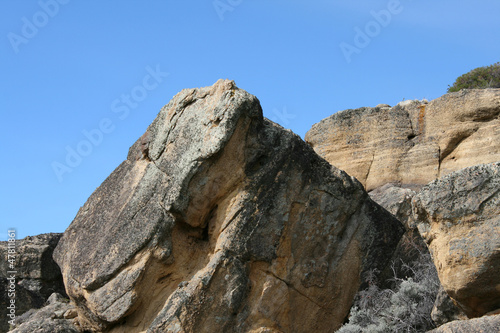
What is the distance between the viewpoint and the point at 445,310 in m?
8.78

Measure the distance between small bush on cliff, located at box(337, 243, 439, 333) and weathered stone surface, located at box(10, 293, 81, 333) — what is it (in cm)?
469

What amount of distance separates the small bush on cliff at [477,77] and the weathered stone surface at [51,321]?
20.3 m

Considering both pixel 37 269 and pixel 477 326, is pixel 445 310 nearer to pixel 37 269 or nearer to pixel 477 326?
pixel 477 326

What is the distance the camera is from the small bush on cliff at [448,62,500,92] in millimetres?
27777

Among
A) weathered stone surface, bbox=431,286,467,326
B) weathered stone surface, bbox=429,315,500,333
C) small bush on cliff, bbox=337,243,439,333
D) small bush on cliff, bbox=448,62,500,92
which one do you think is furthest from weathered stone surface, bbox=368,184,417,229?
small bush on cliff, bbox=448,62,500,92

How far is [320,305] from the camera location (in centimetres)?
1100

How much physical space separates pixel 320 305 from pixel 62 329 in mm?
4374

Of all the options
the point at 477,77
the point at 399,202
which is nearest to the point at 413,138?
the point at 399,202

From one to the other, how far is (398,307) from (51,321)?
581 centimetres

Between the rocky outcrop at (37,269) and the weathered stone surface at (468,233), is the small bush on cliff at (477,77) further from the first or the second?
the weathered stone surface at (468,233)

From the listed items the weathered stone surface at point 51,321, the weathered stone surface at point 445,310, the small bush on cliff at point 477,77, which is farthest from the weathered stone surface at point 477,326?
the small bush on cliff at point 477,77

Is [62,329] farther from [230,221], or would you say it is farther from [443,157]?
[443,157]

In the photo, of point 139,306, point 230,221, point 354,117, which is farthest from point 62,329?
point 354,117

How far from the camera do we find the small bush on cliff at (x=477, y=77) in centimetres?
2778
